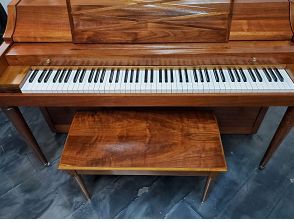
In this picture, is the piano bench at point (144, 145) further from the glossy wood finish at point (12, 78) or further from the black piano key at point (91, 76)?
the glossy wood finish at point (12, 78)

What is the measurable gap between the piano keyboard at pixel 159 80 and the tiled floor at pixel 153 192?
0.74 metres

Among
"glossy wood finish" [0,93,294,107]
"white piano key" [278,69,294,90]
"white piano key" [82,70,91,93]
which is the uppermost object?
"white piano key" [82,70,91,93]

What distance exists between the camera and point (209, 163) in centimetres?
114

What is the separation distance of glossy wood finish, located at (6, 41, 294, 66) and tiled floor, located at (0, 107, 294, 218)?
82cm

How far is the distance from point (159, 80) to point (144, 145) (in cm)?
36

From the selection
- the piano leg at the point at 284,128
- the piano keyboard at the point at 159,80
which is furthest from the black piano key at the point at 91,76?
the piano leg at the point at 284,128

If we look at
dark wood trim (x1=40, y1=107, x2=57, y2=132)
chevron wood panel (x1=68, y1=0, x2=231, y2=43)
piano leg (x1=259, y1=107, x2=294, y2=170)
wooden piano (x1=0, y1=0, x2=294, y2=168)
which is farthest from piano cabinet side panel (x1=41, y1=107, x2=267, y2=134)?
chevron wood panel (x1=68, y1=0, x2=231, y2=43)

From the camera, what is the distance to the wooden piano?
4.09 ft

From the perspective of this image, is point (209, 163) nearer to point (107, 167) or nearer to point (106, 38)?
point (107, 167)

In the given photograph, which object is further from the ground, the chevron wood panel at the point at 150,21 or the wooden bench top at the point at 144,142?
A: the chevron wood panel at the point at 150,21

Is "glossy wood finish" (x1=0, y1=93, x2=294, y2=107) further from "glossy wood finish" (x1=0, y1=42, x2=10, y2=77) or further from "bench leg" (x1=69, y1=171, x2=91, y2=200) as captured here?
"bench leg" (x1=69, y1=171, x2=91, y2=200)

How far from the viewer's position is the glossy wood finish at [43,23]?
1.34 m

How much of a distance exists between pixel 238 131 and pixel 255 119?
0.56ft

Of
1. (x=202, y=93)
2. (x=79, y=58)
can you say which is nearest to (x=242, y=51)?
(x=202, y=93)
